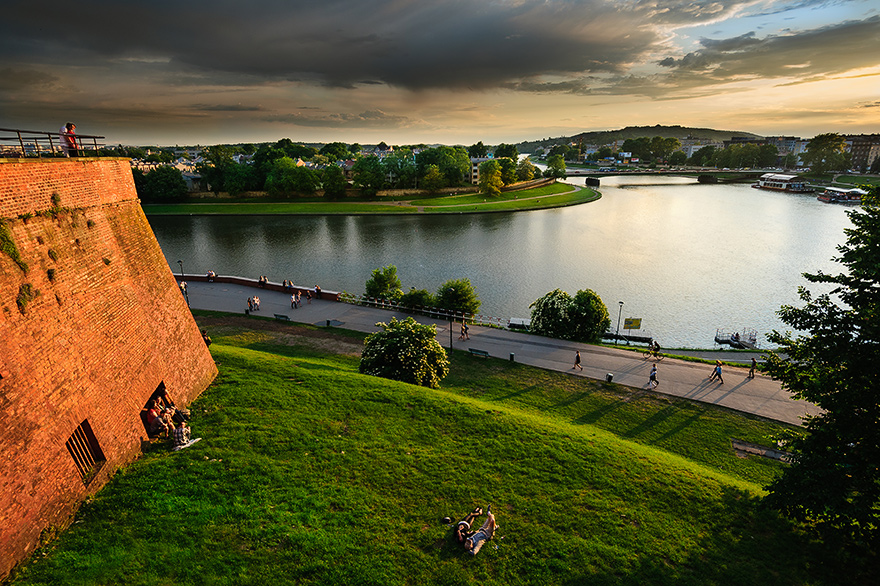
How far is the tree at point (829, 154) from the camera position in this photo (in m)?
140

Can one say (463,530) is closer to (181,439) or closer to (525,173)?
(181,439)

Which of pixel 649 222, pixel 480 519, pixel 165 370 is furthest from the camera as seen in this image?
pixel 649 222

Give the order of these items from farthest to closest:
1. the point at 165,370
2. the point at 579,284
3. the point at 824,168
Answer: the point at 824,168
the point at 579,284
the point at 165,370

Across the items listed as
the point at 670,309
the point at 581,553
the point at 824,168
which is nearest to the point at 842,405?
the point at 581,553

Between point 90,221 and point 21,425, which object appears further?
point 90,221

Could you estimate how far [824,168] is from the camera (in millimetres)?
144000

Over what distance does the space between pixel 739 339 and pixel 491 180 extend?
73040 mm

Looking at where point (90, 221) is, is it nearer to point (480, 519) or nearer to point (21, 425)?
point (21, 425)

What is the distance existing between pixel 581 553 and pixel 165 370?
12562mm

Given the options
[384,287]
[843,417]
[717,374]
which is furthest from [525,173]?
[843,417]

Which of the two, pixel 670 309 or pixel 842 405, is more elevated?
pixel 842 405

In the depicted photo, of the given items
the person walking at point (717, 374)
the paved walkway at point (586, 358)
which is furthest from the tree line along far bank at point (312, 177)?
the person walking at point (717, 374)

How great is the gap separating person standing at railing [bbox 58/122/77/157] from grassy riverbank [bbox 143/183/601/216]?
7175 cm

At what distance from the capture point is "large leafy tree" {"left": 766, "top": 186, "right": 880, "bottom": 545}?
353 inches
